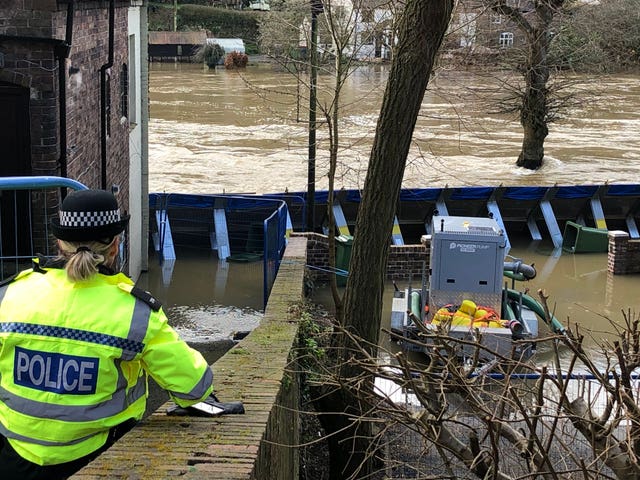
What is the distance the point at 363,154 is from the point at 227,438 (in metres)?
24.8

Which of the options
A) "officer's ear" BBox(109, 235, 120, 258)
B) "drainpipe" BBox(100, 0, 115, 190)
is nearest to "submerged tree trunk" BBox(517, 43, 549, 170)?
"drainpipe" BBox(100, 0, 115, 190)

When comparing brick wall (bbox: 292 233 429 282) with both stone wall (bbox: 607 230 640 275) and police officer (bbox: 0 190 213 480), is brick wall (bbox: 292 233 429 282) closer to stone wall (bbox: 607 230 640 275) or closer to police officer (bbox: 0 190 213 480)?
stone wall (bbox: 607 230 640 275)

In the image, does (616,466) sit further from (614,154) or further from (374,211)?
(614,154)

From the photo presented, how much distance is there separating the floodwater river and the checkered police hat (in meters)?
9.54

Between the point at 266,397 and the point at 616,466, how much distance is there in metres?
1.55

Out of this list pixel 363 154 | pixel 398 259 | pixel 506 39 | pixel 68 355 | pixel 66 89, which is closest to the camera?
pixel 68 355

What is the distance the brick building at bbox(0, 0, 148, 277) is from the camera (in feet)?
29.6

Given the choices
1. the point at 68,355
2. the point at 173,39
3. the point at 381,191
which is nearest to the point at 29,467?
the point at 68,355

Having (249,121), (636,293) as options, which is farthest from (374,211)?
(249,121)

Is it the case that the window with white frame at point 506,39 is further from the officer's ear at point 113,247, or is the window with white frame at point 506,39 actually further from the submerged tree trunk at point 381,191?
the officer's ear at point 113,247

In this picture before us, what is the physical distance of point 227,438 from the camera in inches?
146

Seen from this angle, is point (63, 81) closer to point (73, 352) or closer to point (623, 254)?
point (73, 352)

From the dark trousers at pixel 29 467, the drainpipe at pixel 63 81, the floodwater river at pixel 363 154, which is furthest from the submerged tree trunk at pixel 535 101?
the dark trousers at pixel 29 467

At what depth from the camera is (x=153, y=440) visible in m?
3.59
